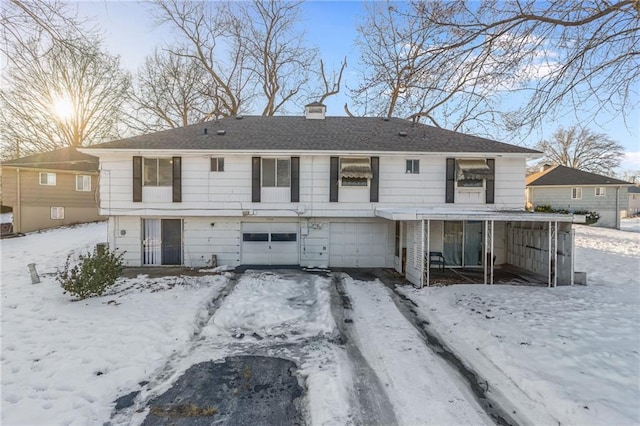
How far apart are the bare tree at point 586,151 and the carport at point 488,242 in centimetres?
3477

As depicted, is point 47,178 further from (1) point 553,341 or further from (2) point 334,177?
(1) point 553,341

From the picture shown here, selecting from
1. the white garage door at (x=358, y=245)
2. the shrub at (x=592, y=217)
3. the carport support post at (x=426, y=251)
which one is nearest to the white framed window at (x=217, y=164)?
the white garage door at (x=358, y=245)

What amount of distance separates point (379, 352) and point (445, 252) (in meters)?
8.55

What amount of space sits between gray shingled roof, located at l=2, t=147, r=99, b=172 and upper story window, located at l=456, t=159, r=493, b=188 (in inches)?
881

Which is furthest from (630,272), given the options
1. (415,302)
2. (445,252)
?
(415,302)

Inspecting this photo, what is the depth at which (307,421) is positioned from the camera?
3.89 m

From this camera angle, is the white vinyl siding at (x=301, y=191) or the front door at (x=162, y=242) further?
the front door at (x=162, y=242)

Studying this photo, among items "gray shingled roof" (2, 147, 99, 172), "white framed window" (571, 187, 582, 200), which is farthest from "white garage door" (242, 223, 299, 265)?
"white framed window" (571, 187, 582, 200)

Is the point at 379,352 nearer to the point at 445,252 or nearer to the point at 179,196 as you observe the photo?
the point at 445,252

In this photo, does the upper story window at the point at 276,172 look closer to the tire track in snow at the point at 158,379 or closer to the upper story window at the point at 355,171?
the upper story window at the point at 355,171

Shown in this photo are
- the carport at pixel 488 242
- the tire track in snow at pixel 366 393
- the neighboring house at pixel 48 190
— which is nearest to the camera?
the tire track in snow at pixel 366 393

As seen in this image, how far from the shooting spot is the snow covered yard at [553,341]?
160 inches

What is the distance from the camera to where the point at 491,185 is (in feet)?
40.7

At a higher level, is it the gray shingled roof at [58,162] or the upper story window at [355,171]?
the gray shingled roof at [58,162]
